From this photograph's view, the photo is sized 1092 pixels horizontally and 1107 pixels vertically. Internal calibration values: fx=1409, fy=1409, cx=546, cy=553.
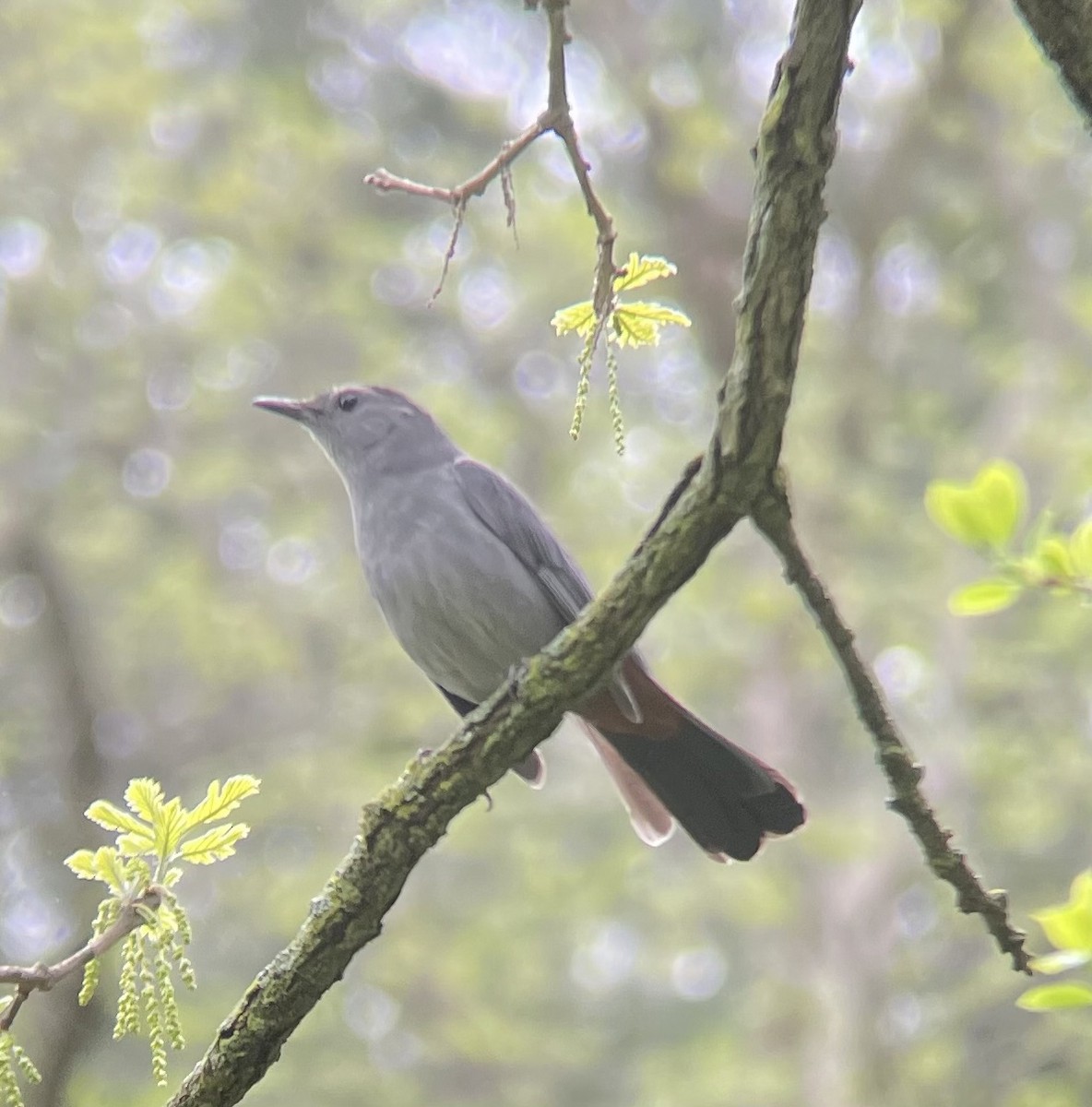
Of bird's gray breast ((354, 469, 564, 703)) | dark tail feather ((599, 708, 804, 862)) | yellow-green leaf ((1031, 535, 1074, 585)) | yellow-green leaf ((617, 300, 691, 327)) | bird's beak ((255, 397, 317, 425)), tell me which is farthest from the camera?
bird's beak ((255, 397, 317, 425))

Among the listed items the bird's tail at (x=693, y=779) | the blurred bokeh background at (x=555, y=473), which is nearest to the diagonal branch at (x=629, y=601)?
the bird's tail at (x=693, y=779)

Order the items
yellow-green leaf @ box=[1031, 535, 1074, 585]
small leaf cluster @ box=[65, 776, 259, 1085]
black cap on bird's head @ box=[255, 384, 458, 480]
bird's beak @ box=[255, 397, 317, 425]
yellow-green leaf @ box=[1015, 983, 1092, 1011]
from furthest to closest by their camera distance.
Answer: bird's beak @ box=[255, 397, 317, 425] → black cap on bird's head @ box=[255, 384, 458, 480] → yellow-green leaf @ box=[1031, 535, 1074, 585] → yellow-green leaf @ box=[1015, 983, 1092, 1011] → small leaf cluster @ box=[65, 776, 259, 1085]

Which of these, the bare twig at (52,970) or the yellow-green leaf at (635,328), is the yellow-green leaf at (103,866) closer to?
the bare twig at (52,970)

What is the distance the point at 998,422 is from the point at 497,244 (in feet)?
14.8

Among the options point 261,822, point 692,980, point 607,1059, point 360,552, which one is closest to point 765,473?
point 360,552

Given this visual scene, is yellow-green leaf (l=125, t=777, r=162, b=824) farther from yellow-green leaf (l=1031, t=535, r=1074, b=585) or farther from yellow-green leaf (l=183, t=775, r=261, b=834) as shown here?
yellow-green leaf (l=1031, t=535, r=1074, b=585)

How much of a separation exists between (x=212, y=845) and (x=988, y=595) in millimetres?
1415

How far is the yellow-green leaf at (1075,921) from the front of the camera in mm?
2412

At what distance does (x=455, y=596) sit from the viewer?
13.8 ft

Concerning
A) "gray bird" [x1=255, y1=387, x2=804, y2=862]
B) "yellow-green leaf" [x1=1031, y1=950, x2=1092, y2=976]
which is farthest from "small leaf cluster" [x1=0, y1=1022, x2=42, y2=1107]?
"gray bird" [x1=255, y1=387, x2=804, y2=862]

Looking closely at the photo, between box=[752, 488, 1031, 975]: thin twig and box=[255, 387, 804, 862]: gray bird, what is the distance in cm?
140

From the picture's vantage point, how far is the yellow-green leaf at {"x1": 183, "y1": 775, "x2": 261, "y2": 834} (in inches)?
83.4

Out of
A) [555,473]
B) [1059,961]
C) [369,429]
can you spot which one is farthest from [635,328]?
[555,473]

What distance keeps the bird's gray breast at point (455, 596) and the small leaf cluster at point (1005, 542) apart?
1.88 meters
